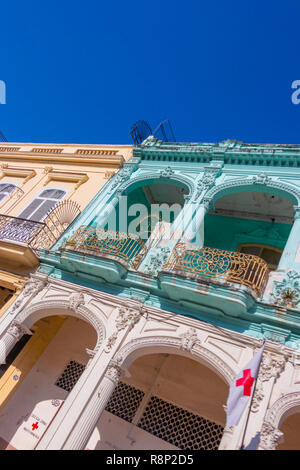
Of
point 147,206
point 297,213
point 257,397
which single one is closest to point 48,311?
point 257,397

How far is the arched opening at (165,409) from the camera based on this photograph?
6.66 m

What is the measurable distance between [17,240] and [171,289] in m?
5.13

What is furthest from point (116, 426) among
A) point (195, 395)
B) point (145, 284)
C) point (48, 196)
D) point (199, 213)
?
point (48, 196)

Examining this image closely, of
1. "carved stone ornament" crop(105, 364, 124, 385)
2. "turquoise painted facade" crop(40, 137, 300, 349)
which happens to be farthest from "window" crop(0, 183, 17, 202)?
"carved stone ornament" crop(105, 364, 124, 385)

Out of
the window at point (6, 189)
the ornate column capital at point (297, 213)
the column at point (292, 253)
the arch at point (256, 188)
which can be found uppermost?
the arch at point (256, 188)

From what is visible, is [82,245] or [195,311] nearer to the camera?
[195,311]

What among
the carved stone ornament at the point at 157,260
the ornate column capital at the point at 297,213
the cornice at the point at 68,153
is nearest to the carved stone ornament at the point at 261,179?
the ornate column capital at the point at 297,213

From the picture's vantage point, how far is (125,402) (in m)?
7.40

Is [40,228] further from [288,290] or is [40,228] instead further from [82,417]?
[288,290]

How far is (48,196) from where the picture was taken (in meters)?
11.1

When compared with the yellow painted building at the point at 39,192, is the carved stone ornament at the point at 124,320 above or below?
below

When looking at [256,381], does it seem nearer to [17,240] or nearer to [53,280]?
[53,280]

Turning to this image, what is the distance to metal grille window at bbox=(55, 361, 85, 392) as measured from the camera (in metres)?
8.10

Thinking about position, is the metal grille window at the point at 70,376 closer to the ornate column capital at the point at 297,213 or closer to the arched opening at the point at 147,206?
the arched opening at the point at 147,206
